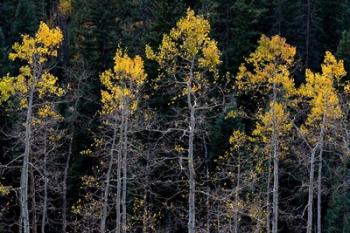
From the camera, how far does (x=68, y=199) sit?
33.9 meters

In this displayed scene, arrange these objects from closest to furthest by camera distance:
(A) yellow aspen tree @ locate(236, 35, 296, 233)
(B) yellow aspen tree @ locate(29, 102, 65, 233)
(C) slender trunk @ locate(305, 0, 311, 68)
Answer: (A) yellow aspen tree @ locate(236, 35, 296, 233) → (B) yellow aspen tree @ locate(29, 102, 65, 233) → (C) slender trunk @ locate(305, 0, 311, 68)

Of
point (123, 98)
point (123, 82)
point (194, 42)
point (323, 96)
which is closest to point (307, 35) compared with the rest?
point (323, 96)

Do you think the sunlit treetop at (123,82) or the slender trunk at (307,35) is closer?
the sunlit treetop at (123,82)

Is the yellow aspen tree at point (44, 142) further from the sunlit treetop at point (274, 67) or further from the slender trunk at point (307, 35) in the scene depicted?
the slender trunk at point (307, 35)

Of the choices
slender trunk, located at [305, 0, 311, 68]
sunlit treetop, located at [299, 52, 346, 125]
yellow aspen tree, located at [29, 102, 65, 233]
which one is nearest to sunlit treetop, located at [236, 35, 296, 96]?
sunlit treetop, located at [299, 52, 346, 125]

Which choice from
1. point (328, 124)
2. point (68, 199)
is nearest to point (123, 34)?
point (68, 199)

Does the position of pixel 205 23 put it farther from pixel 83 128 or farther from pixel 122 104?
pixel 83 128

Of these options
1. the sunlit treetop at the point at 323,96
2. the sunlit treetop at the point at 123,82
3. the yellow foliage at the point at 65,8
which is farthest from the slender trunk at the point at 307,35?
the yellow foliage at the point at 65,8

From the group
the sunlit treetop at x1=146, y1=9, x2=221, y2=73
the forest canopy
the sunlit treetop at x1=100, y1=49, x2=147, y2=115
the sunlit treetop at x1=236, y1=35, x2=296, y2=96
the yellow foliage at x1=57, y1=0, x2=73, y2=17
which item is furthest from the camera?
the yellow foliage at x1=57, y1=0, x2=73, y2=17

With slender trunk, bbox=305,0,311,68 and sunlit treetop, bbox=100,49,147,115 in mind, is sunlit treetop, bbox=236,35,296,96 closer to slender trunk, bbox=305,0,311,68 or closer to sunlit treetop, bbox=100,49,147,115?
sunlit treetop, bbox=100,49,147,115

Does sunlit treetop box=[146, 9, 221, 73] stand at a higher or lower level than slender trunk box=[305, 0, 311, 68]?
lower

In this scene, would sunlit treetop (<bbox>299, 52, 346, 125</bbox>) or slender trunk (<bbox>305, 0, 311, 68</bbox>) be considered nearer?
sunlit treetop (<bbox>299, 52, 346, 125</bbox>)

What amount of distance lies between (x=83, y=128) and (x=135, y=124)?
9.25m

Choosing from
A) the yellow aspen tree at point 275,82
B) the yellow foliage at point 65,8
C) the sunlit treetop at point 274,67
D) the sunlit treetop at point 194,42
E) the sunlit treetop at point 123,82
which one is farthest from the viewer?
the yellow foliage at point 65,8
